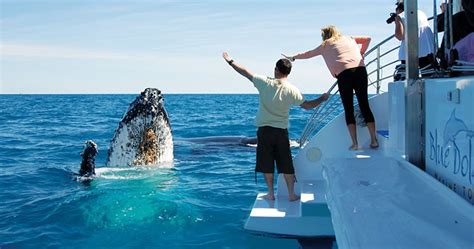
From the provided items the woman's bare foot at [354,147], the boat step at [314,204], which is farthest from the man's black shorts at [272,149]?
the woman's bare foot at [354,147]

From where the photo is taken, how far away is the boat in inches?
134

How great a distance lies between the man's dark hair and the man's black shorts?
26.7 inches

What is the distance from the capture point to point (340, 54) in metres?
6.98

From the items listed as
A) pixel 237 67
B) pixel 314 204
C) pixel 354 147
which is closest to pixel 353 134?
pixel 354 147

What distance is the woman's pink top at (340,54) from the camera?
6.97 metres

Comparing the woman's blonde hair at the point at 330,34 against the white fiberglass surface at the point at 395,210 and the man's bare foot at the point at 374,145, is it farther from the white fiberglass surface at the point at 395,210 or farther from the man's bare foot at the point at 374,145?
the white fiberglass surface at the point at 395,210

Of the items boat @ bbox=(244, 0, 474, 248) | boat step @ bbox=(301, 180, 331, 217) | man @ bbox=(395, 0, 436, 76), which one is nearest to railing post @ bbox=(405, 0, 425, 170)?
boat @ bbox=(244, 0, 474, 248)

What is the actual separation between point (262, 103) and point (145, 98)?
509cm

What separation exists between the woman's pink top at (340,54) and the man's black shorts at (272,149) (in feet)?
3.35

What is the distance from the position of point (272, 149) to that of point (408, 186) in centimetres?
256

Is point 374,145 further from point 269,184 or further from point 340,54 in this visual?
point 269,184

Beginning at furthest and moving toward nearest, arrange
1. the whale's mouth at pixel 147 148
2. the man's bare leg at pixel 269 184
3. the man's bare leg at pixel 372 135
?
1. the whale's mouth at pixel 147 148
2. the man's bare leg at pixel 372 135
3. the man's bare leg at pixel 269 184

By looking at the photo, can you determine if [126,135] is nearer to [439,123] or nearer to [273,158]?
[273,158]

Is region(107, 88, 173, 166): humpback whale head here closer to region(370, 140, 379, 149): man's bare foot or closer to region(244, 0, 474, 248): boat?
region(244, 0, 474, 248): boat
